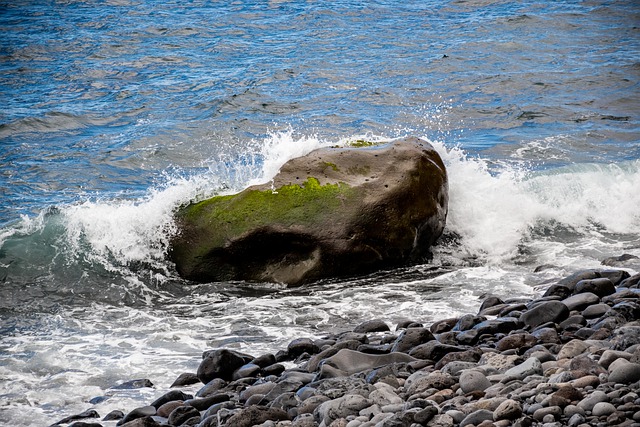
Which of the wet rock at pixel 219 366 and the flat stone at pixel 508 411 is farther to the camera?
the wet rock at pixel 219 366

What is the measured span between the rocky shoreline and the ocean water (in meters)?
0.51

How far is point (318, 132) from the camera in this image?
14133 millimetres

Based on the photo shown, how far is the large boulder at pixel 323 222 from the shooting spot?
27.4 ft

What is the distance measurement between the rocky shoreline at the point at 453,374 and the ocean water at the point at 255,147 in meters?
0.51

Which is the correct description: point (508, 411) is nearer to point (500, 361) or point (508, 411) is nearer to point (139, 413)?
point (500, 361)

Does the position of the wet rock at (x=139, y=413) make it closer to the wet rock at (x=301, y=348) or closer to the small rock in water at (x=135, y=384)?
the small rock in water at (x=135, y=384)

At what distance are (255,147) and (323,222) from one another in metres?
5.78

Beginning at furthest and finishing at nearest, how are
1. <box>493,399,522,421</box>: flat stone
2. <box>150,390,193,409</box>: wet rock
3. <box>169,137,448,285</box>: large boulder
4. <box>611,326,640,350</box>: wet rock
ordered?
<box>169,137,448,285</box>: large boulder, <box>150,390,193,409</box>: wet rock, <box>611,326,640,350</box>: wet rock, <box>493,399,522,421</box>: flat stone

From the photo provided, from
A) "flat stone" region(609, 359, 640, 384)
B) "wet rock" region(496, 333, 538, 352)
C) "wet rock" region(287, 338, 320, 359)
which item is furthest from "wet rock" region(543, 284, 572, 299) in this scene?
"flat stone" region(609, 359, 640, 384)

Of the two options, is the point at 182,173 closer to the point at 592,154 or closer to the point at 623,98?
the point at 592,154

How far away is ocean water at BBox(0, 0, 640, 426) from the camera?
7352 millimetres

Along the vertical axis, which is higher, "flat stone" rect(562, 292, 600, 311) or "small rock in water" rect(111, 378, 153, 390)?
"flat stone" rect(562, 292, 600, 311)

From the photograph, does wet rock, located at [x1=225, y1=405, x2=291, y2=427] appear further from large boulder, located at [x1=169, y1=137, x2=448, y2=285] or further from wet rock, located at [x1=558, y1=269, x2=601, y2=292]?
large boulder, located at [x1=169, y1=137, x2=448, y2=285]

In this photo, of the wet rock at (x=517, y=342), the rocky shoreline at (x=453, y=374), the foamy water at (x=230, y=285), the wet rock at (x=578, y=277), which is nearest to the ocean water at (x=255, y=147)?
the foamy water at (x=230, y=285)
